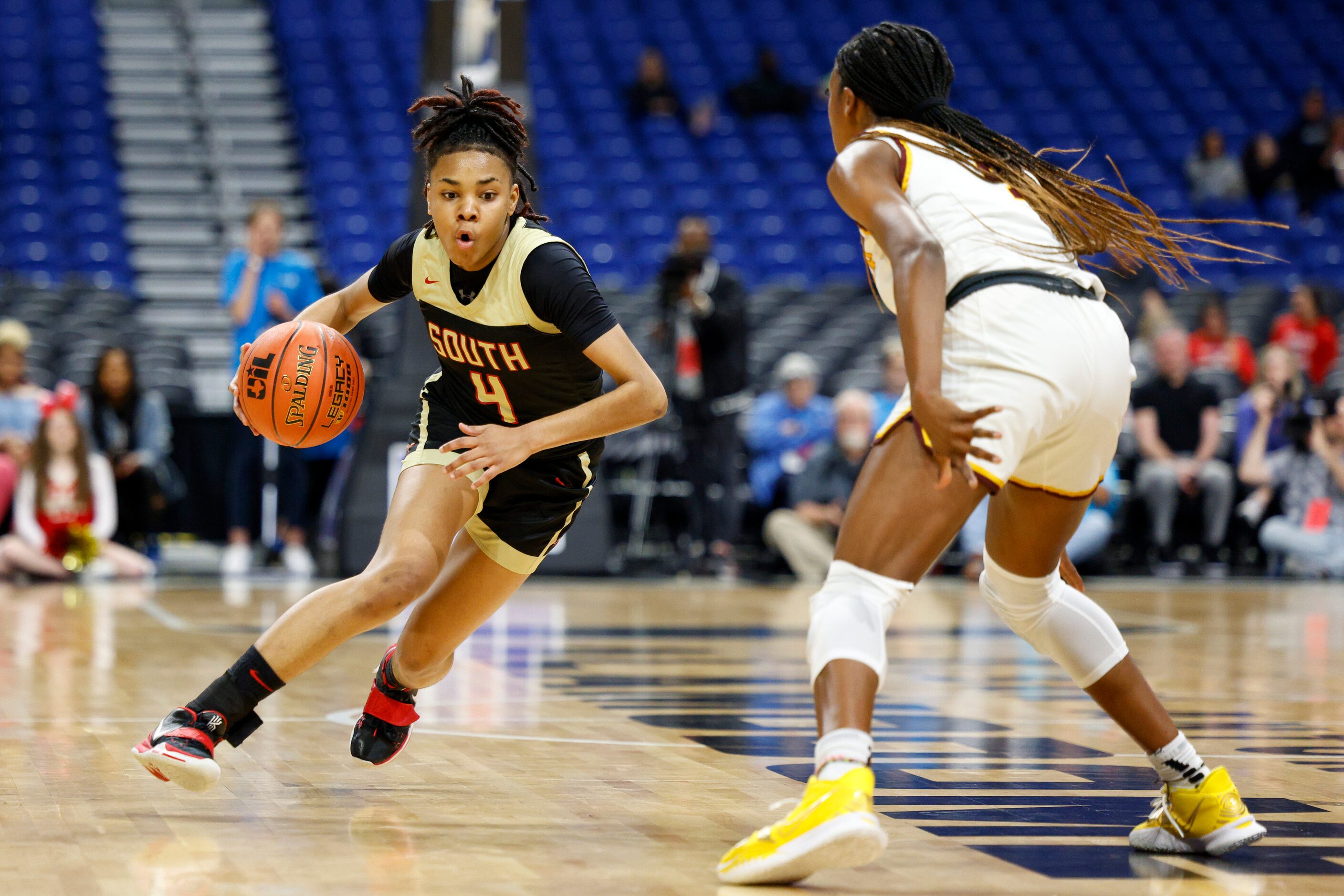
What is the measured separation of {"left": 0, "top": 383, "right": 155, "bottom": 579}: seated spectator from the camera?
29.6 feet

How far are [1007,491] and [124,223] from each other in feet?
44.5

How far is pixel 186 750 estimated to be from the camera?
9.73 ft

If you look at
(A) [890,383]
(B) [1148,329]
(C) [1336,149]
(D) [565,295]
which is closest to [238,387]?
(D) [565,295]

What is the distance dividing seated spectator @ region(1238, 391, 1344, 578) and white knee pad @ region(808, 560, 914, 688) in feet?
27.2

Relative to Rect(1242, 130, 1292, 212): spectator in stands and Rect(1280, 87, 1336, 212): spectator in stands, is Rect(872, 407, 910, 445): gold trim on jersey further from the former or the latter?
Rect(1280, 87, 1336, 212): spectator in stands

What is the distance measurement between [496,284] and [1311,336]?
10.4 metres

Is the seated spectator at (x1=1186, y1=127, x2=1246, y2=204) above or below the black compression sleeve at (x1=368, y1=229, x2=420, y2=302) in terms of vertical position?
above

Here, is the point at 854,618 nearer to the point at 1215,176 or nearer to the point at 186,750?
the point at 186,750

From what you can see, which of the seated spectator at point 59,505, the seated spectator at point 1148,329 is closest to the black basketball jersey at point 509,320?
the seated spectator at point 59,505

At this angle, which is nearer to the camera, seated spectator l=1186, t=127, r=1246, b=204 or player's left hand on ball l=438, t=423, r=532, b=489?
player's left hand on ball l=438, t=423, r=532, b=489

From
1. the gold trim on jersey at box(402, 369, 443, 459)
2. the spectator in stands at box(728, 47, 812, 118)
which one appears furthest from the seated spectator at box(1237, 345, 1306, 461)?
the gold trim on jersey at box(402, 369, 443, 459)

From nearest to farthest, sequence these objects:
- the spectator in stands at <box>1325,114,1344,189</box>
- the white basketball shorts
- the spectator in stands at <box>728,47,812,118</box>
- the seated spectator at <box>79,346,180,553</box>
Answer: the white basketball shorts < the seated spectator at <box>79,346,180,553</box> < the spectator in stands at <box>1325,114,1344,189</box> < the spectator in stands at <box>728,47,812,118</box>

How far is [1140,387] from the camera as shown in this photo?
35.3 ft

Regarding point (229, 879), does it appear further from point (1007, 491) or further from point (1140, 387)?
point (1140, 387)
